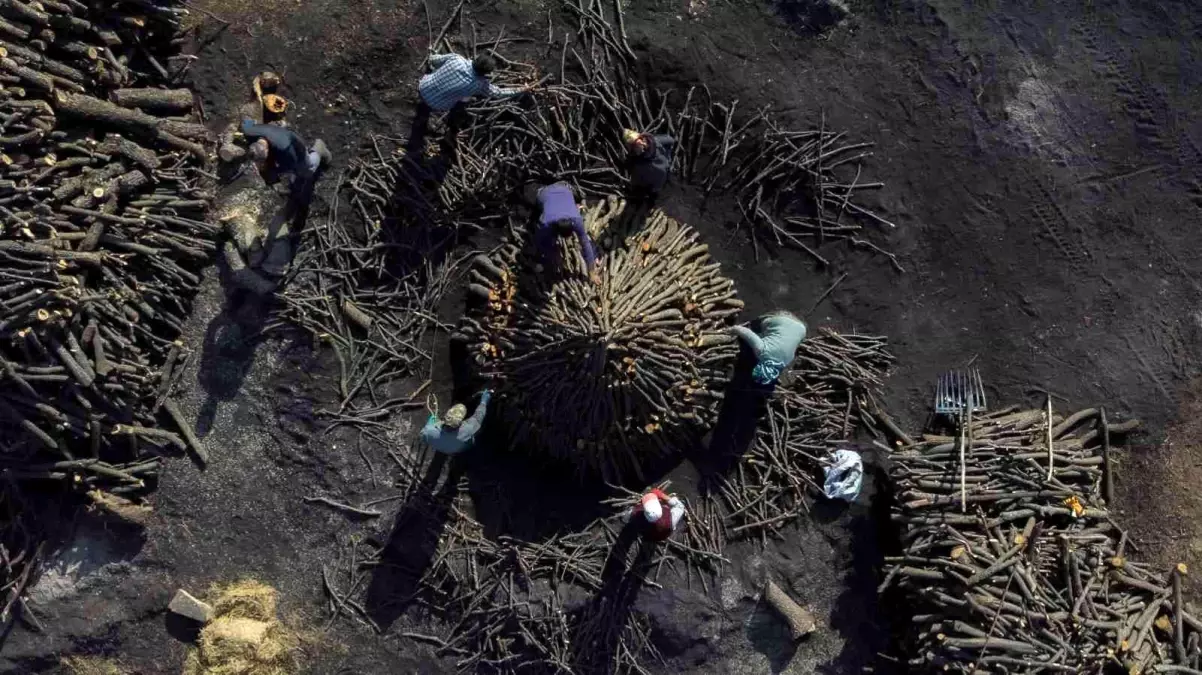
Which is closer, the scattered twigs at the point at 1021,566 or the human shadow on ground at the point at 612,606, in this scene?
the scattered twigs at the point at 1021,566

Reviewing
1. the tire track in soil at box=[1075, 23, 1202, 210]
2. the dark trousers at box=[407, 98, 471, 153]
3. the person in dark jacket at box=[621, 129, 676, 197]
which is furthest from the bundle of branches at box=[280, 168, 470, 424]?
the tire track in soil at box=[1075, 23, 1202, 210]

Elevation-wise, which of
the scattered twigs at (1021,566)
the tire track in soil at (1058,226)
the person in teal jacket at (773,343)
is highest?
the tire track in soil at (1058,226)

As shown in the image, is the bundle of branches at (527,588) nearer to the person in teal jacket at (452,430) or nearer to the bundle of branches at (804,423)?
the bundle of branches at (804,423)

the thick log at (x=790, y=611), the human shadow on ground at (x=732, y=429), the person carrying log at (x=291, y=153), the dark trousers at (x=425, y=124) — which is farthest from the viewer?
the human shadow on ground at (x=732, y=429)

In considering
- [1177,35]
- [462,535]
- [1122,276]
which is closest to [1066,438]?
[1122,276]

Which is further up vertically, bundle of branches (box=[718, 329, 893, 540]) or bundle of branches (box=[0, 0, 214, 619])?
bundle of branches (box=[0, 0, 214, 619])

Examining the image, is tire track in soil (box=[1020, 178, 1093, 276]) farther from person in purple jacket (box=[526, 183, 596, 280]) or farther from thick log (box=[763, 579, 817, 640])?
person in purple jacket (box=[526, 183, 596, 280])

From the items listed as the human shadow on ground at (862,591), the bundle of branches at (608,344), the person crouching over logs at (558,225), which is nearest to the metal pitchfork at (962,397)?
the human shadow on ground at (862,591)

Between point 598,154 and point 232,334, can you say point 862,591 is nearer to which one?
point 598,154
